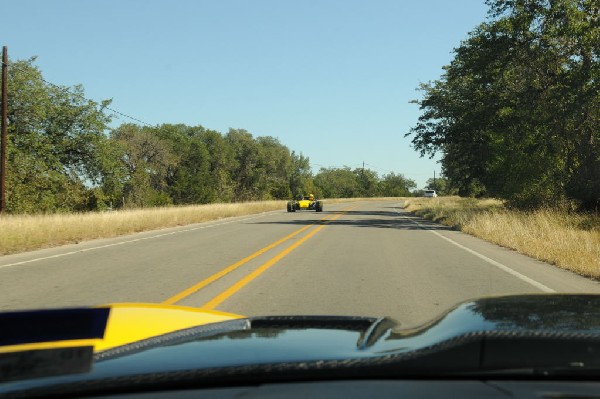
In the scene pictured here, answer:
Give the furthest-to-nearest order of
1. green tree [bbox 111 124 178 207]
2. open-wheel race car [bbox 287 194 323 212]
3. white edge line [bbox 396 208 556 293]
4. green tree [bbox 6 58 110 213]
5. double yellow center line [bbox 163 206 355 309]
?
green tree [bbox 111 124 178 207] < open-wheel race car [bbox 287 194 323 212] < green tree [bbox 6 58 110 213] < white edge line [bbox 396 208 556 293] < double yellow center line [bbox 163 206 355 309]

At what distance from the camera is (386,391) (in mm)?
1729

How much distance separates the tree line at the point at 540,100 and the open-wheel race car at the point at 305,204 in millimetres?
15752

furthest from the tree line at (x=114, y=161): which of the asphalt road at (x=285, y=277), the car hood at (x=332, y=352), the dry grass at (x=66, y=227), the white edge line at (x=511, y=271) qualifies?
the car hood at (x=332, y=352)

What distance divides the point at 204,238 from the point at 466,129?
68.6 ft

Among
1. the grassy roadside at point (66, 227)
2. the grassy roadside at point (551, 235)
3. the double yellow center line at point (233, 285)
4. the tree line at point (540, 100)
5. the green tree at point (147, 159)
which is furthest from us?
the green tree at point (147, 159)

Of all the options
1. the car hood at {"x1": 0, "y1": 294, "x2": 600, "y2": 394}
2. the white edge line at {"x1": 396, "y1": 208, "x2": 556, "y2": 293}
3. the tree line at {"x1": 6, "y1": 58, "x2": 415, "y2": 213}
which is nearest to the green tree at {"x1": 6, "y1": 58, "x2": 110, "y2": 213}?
the tree line at {"x1": 6, "y1": 58, "x2": 415, "y2": 213}

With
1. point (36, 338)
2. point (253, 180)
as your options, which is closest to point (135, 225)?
point (36, 338)

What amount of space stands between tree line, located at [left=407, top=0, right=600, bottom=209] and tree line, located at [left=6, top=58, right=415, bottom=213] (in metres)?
27.0

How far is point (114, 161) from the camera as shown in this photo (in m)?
44.2

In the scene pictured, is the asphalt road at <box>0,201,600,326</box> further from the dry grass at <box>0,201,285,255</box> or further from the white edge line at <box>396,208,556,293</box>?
the dry grass at <box>0,201,285,255</box>

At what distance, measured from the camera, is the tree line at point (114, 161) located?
3909 centimetres

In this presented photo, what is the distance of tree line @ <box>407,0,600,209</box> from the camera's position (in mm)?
22031

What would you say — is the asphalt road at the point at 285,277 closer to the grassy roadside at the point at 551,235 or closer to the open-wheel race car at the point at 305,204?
the grassy roadside at the point at 551,235

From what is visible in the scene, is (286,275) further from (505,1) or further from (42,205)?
(42,205)
